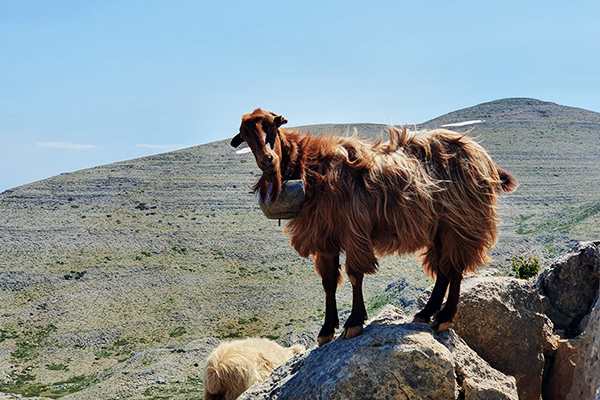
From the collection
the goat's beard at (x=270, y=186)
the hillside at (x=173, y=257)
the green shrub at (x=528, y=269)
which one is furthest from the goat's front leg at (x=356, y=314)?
the hillside at (x=173, y=257)

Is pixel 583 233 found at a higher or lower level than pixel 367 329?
lower

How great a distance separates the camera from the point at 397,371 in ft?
18.4

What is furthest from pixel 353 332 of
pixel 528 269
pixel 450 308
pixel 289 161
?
pixel 528 269

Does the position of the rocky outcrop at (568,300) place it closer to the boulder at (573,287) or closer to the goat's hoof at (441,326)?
the boulder at (573,287)

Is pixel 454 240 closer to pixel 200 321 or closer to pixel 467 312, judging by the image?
pixel 467 312

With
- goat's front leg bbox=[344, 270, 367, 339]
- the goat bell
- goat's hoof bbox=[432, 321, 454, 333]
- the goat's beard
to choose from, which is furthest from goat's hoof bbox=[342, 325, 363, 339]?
the goat's beard

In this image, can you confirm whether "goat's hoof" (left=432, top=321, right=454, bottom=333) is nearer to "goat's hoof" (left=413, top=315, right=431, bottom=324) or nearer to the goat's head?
"goat's hoof" (left=413, top=315, right=431, bottom=324)

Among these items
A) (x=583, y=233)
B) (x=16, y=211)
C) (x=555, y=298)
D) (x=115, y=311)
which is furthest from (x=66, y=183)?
(x=555, y=298)

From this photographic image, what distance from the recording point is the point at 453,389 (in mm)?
5711

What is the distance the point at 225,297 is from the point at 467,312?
146 feet

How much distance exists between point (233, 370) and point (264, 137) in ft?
14.3

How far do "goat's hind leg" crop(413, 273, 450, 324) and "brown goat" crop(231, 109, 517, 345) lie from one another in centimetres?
1

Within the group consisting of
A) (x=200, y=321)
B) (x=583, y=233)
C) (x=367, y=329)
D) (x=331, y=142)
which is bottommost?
(x=200, y=321)

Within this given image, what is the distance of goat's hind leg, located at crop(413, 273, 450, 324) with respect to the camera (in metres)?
7.00
